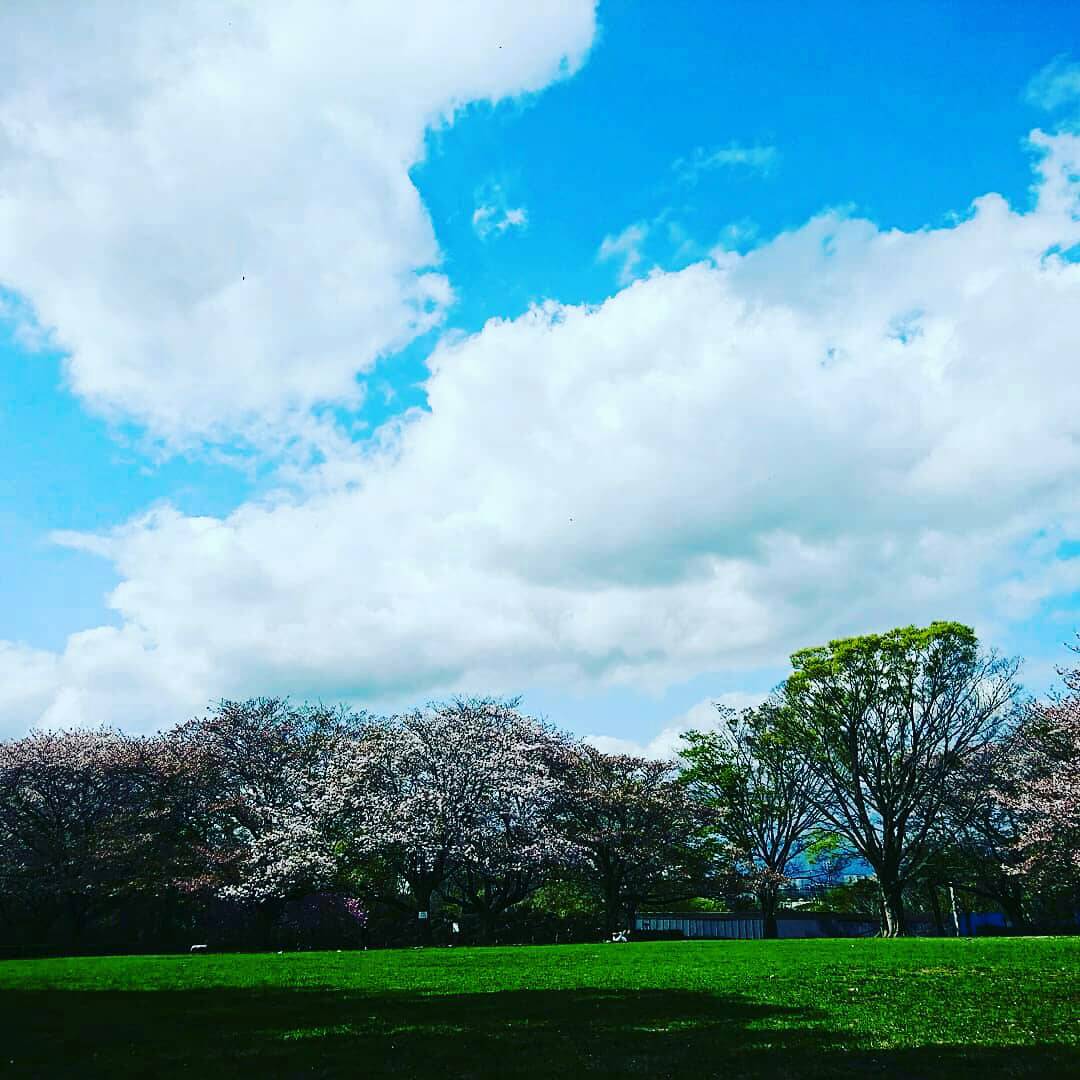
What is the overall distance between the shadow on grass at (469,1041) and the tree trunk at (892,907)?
37.3 m

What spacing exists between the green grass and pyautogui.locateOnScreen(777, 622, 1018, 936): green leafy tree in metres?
28.2

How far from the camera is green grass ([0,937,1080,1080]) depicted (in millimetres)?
8383

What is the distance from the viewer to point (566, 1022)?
1105cm

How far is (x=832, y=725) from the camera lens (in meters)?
47.2

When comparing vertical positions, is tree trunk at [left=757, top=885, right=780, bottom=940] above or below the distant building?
above

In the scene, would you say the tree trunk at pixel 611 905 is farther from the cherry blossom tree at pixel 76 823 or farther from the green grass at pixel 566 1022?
the green grass at pixel 566 1022

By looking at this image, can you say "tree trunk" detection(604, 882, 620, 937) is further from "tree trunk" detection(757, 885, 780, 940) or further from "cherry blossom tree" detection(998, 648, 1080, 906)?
"cherry blossom tree" detection(998, 648, 1080, 906)

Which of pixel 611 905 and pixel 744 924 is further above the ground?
pixel 611 905

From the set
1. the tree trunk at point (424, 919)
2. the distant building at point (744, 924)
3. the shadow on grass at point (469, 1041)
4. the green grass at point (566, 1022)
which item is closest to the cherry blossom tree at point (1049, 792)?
the distant building at point (744, 924)

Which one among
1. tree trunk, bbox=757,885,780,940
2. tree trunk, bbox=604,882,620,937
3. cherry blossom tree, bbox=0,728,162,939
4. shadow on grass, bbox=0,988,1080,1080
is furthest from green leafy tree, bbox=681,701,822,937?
shadow on grass, bbox=0,988,1080,1080

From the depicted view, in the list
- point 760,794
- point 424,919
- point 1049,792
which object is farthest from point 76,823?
A: point 1049,792

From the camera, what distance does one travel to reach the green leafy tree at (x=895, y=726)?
149 ft

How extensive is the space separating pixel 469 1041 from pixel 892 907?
43.2 meters

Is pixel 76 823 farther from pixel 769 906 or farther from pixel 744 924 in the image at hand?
pixel 744 924
